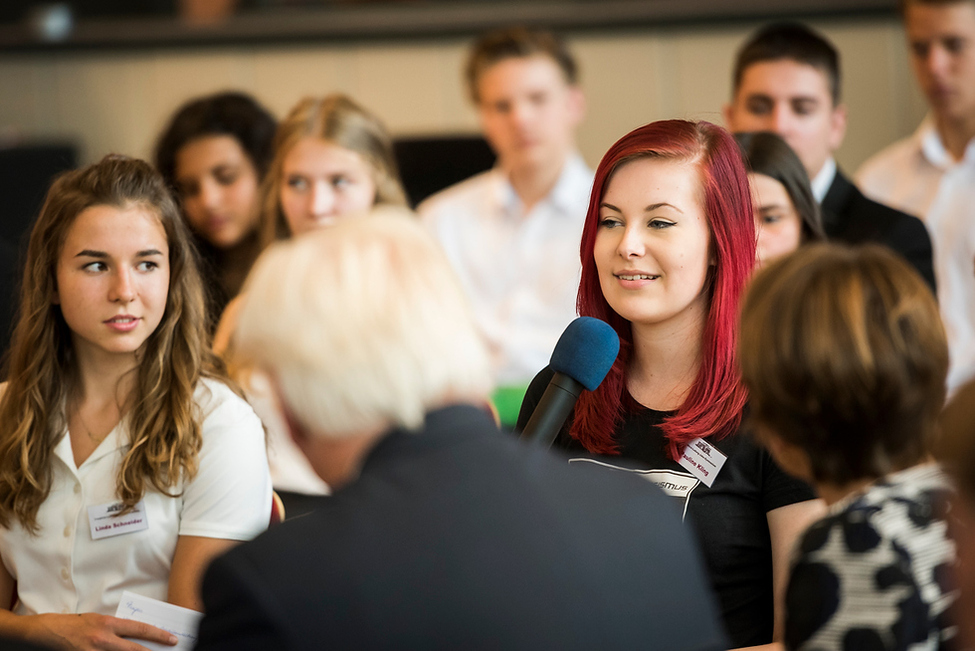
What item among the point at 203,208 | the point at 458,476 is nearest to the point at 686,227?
the point at 458,476

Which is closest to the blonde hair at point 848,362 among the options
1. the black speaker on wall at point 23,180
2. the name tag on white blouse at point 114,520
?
the name tag on white blouse at point 114,520

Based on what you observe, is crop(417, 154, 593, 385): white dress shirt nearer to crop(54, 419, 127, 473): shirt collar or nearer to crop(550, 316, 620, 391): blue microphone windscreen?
crop(54, 419, 127, 473): shirt collar

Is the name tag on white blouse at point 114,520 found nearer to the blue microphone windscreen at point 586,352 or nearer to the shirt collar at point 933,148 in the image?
the blue microphone windscreen at point 586,352

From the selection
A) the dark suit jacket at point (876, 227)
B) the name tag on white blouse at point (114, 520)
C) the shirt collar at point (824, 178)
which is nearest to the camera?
the name tag on white blouse at point (114, 520)

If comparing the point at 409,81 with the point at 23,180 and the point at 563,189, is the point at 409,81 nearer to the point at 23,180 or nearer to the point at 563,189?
the point at 563,189

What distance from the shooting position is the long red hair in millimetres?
1569

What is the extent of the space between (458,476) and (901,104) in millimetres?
4014

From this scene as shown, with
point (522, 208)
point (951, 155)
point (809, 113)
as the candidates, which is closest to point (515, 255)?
point (522, 208)

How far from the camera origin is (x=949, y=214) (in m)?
3.35

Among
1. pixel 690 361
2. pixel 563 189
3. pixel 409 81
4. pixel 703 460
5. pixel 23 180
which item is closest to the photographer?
pixel 703 460

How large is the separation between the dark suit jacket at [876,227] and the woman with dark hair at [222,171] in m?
1.74

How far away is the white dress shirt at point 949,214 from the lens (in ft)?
10.7

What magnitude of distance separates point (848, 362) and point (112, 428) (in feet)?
4.34

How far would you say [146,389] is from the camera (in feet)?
6.00
